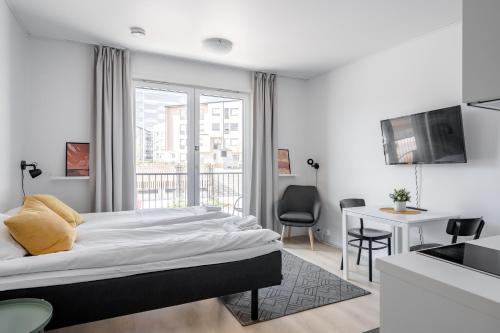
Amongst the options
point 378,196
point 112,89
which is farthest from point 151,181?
point 378,196

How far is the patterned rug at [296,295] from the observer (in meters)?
2.46

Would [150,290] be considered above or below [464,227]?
below

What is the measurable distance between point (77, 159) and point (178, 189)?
1.34 m

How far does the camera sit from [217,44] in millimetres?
3316

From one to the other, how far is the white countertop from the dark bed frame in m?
1.32

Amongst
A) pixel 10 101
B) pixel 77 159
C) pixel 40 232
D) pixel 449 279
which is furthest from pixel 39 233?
pixel 449 279

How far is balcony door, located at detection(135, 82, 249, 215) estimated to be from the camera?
3.99 meters

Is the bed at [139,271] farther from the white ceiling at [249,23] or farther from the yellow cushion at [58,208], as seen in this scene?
the white ceiling at [249,23]

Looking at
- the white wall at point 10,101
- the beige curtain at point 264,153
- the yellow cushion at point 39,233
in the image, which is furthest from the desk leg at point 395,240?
the white wall at point 10,101

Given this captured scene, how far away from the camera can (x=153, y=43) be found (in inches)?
137

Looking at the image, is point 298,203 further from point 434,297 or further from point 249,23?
point 434,297

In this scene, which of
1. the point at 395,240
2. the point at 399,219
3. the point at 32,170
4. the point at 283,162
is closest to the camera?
the point at 399,219

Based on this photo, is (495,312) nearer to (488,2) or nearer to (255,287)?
(488,2)

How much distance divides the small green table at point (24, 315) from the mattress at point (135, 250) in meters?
0.16
